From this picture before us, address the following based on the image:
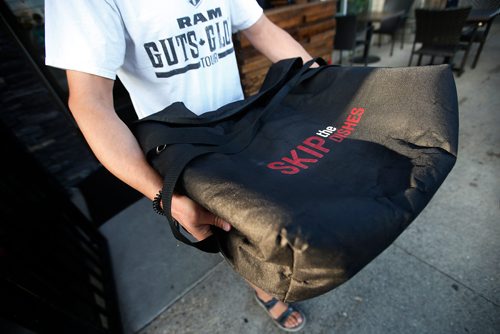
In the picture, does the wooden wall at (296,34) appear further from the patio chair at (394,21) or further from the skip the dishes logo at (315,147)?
the patio chair at (394,21)

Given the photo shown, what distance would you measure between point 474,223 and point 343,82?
6.14 ft

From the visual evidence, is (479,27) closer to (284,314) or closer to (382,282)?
(382,282)

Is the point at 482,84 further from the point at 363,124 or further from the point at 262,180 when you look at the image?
the point at 262,180

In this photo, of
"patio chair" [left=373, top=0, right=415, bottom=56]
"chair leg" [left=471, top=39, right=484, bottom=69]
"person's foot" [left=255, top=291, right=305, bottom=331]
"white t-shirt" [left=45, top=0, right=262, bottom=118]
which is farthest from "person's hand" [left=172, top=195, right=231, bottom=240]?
"patio chair" [left=373, top=0, right=415, bottom=56]

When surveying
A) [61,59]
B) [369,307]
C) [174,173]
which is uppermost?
[61,59]

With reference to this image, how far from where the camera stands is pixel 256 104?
1053 mm

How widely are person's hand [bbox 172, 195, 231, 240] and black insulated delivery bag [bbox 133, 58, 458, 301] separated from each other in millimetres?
30

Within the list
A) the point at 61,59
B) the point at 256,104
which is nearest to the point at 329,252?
the point at 256,104

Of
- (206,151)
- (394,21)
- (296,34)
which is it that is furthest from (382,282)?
(394,21)

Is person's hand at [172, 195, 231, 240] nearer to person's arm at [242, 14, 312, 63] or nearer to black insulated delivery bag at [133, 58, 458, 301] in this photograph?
black insulated delivery bag at [133, 58, 458, 301]

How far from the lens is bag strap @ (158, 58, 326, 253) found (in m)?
0.64

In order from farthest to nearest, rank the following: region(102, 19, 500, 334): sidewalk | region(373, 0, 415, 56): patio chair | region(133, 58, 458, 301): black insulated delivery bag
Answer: region(373, 0, 415, 56): patio chair
region(102, 19, 500, 334): sidewalk
region(133, 58, 458, 301): black insulated delivery bag

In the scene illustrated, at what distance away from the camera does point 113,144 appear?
0.74 metres

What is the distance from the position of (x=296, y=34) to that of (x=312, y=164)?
2.96 metres
